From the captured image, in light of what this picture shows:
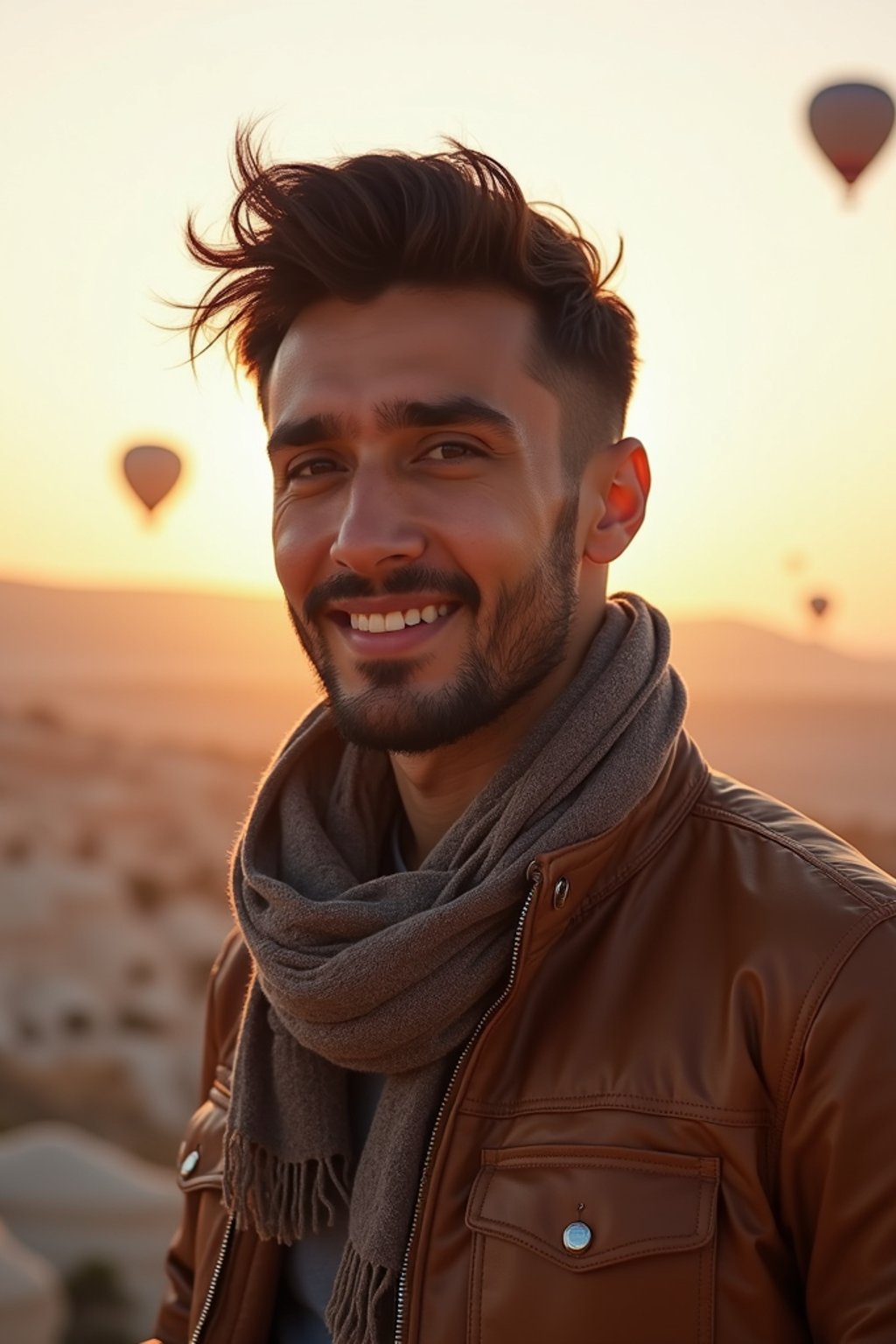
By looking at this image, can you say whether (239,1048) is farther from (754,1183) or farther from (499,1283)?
(754,1183)

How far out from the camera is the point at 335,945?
2.47m

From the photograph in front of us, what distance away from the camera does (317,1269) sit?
256 centimetres

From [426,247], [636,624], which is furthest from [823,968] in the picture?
[426,247]

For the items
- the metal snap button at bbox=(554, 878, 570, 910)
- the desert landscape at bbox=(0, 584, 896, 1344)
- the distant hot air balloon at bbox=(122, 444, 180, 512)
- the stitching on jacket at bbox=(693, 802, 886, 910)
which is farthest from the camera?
the distant hot air balloon at bbox=(122, 444, 180, 512)

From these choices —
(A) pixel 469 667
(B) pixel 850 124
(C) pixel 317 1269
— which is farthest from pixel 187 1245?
(B) pixel 850 124

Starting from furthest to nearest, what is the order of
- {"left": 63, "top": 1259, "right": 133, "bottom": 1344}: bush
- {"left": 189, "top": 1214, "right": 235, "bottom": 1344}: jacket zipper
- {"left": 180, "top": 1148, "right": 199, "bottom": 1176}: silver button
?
{"left": 63, "top": 1259, "right": 133, "bottom": 1344}: bush → {"left": 180, "top": 1148, "right": 199, "bottom": 1176}: silver button → {"left": 189, "top": 1214, "right": 235, "bottom": 1344}: jacket zipper

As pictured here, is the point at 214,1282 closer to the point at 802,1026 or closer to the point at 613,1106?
the point at 613,1106

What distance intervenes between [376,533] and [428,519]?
0.28 feet

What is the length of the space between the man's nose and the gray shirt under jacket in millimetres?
845

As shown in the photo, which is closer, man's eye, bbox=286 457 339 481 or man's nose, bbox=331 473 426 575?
man's nose, bbox=331 473 426 575

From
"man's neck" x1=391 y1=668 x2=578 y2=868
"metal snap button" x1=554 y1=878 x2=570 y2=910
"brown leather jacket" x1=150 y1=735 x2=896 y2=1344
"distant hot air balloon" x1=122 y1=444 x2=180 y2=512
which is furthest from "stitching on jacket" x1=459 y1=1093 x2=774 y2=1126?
"distant hot air balloon" x1=122 y1=444 x2=180 y2=512

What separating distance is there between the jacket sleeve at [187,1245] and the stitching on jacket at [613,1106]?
86 cm

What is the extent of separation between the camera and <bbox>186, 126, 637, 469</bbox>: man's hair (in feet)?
8.70

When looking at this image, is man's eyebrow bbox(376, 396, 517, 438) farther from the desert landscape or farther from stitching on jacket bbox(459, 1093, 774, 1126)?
stitching on jacket bbox(459, 1093, 774, 1126)
